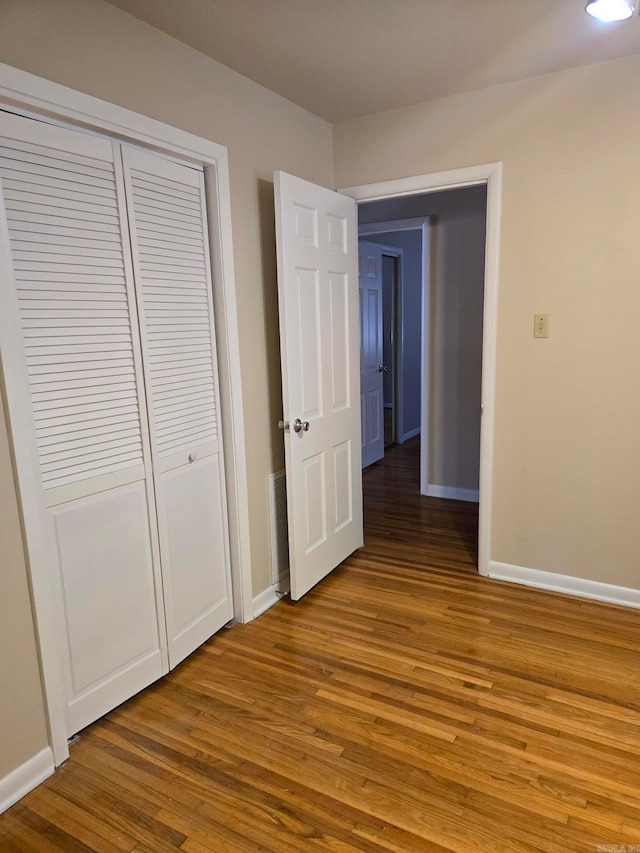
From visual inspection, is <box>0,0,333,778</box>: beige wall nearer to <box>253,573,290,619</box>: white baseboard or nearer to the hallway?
<box>253,573,290,619</box>: white baseboard

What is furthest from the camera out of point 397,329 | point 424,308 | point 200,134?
point 397,329

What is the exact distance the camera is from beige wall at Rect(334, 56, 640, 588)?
259 centimetres

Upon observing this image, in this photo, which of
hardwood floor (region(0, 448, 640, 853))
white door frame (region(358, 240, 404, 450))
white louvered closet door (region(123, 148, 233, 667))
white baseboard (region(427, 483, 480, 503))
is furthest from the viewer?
white door frame (region(358, 240, 404, 450))

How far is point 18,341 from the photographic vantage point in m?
1.68

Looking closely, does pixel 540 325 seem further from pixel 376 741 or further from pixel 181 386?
pixel 376 741

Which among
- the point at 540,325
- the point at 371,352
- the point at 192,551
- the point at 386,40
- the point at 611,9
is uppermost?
the point at 386,40

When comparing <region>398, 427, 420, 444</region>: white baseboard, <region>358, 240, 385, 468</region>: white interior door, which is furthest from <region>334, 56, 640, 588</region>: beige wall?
<region>398, 427, 420, 444</region>: white baseboard

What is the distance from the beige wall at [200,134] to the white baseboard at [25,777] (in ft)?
0.11

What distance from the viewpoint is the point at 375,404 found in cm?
565

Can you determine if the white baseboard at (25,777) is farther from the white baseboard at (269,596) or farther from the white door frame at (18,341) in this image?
the white baseboard at (269,596)

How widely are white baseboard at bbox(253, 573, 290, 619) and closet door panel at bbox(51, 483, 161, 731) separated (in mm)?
637

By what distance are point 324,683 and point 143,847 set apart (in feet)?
2.87

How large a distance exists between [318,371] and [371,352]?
272 centimetres

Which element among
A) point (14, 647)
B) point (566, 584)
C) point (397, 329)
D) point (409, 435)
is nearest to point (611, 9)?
point (566, 584)
